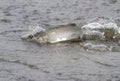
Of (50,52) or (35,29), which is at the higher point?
(35,29)

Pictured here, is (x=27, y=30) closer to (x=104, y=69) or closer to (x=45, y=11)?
(x=45, y=11)

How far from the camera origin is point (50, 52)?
8.98m

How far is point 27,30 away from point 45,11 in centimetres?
227

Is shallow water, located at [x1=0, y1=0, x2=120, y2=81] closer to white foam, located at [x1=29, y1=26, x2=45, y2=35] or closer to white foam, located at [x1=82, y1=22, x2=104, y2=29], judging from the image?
white foam, located at [x1=29, y1=26, x2=45, y2=35]

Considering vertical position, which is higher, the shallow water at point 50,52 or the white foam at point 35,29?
the white foam at point 35,29

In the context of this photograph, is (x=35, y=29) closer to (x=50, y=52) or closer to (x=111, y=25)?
(x=50, y=52)

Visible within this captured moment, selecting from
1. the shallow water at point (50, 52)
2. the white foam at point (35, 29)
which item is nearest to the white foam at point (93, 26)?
the shallow water at point (50, 52)

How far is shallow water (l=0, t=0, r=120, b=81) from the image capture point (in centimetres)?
761

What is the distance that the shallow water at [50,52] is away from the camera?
7613 mm

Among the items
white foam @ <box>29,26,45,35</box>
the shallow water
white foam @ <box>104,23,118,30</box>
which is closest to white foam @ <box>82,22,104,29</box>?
white foam @ <box>104,23,118,30</box>

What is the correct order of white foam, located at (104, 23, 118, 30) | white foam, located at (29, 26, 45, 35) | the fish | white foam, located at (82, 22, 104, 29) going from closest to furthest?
the fish, white foam, located at (29, 26, 45, 35), white foam, located at (104, 23, 118, 30), white foam, located at (82, 22, 104, 29)

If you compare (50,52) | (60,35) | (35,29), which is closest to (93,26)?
(60,35)

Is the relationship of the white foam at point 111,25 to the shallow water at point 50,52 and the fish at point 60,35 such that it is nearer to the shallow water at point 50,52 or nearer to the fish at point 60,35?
the shallow water at point 50,52

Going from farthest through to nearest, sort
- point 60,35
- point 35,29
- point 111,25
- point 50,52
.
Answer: point 111,25 → point 35,29 → point 60,35 → point 50,52
